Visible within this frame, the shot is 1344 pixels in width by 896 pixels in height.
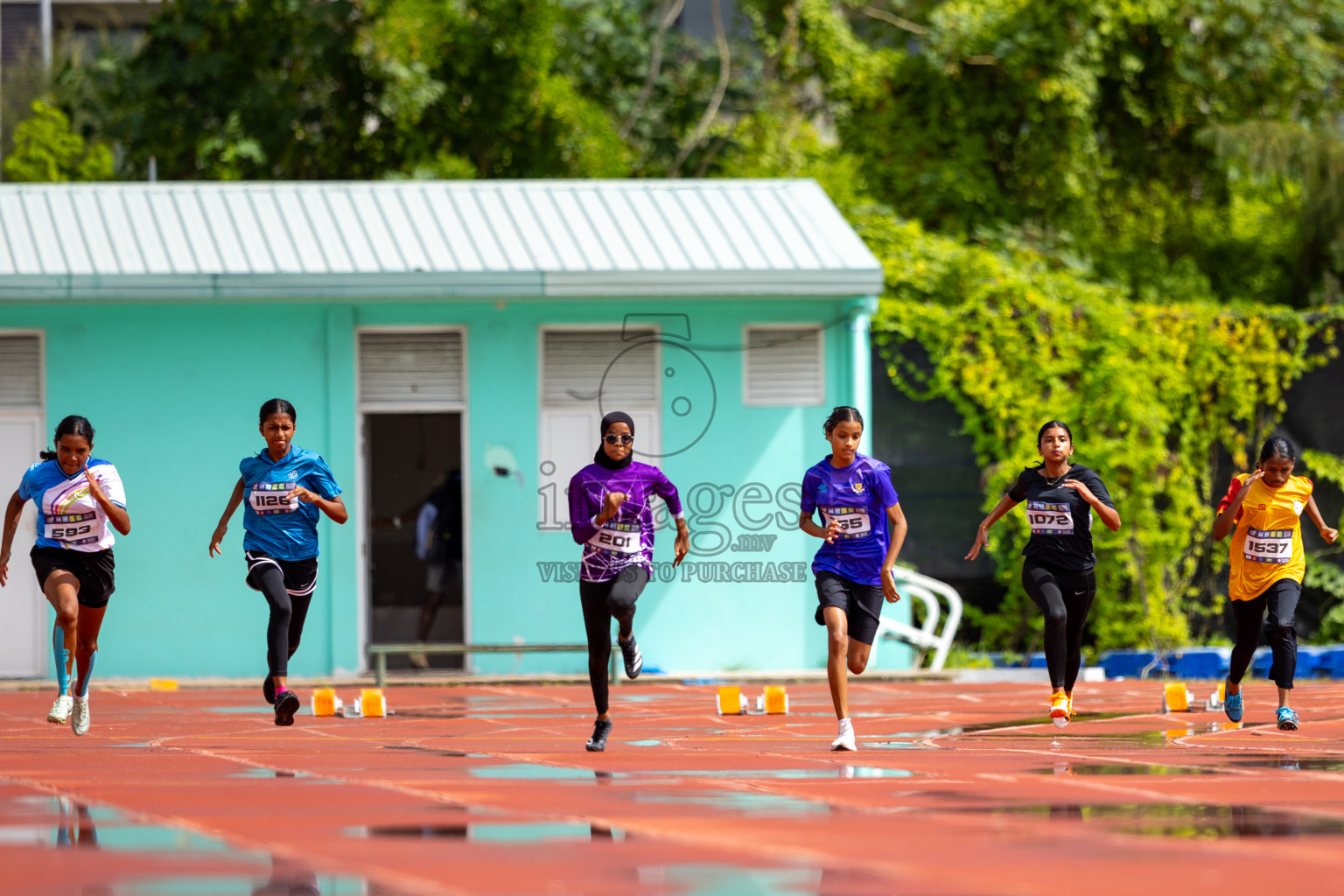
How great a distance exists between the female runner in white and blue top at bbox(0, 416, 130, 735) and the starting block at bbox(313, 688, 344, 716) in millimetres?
1910

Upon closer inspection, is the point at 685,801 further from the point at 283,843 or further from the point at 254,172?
the point at 254,172

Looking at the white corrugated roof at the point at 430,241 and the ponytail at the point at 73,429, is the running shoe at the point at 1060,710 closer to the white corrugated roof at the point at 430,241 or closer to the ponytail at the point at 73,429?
the white corrugated roof at the point at 430,241

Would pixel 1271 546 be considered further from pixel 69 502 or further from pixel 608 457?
pixel 69 502

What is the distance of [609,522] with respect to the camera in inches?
357

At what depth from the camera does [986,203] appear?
24.0 metres

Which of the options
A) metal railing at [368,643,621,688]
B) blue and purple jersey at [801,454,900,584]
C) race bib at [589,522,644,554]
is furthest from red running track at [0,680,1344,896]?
metal railing at [368,643,621,688]

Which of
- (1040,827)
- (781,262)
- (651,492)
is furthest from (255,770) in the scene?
(781,262)

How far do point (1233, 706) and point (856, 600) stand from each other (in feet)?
8.82

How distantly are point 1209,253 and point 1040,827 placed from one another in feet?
63.7

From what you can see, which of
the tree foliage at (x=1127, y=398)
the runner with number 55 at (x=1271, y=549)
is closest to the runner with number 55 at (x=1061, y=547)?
the runner with number 55 at (x=1271, y=549)

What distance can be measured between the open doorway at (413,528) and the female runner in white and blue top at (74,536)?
16.8 feet

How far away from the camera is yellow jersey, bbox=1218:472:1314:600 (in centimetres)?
1026

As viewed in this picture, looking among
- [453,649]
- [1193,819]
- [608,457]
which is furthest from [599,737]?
[453,649]

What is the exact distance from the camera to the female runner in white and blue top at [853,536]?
9.29 m
